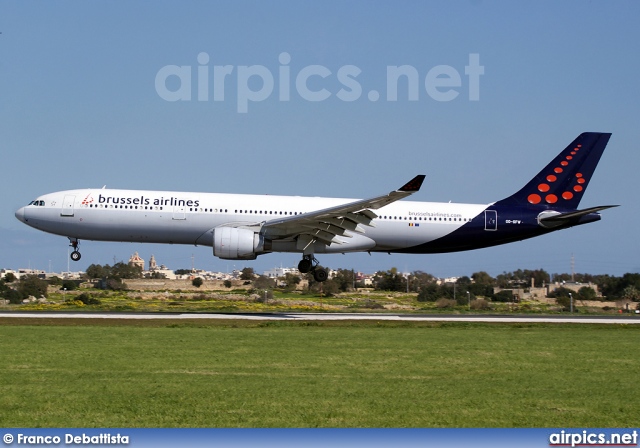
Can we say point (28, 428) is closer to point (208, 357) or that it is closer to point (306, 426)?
point (306, 426)

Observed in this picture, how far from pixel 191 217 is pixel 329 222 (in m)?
6.19

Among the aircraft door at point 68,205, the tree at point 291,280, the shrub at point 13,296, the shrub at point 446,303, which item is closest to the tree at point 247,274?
the tree at point 291,280

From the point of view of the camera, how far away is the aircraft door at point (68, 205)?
3759cm

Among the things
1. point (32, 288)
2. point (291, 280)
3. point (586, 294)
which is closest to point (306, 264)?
point (32, 288)

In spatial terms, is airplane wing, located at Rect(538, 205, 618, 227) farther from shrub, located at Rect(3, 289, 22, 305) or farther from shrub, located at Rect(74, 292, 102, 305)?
shrub, located at Rect(3, 289, 22, 305)

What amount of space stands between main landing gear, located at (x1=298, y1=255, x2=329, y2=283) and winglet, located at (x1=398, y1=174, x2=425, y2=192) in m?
7.13

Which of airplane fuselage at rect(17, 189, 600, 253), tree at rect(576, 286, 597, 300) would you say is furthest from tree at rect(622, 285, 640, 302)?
airplane fuselage at rect(17, 189, 600, 253)

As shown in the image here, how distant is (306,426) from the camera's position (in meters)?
11.1

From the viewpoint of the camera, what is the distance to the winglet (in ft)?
108

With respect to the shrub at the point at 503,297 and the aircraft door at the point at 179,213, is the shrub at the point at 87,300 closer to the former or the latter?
the aircraft door at the point at 179,213

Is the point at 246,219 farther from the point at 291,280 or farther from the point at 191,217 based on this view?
the point at 291,280

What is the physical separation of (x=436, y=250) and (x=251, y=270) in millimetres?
28721

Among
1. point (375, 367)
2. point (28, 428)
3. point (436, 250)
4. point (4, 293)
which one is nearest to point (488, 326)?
point (436, 250)

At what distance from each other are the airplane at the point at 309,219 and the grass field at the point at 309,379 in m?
11.9
